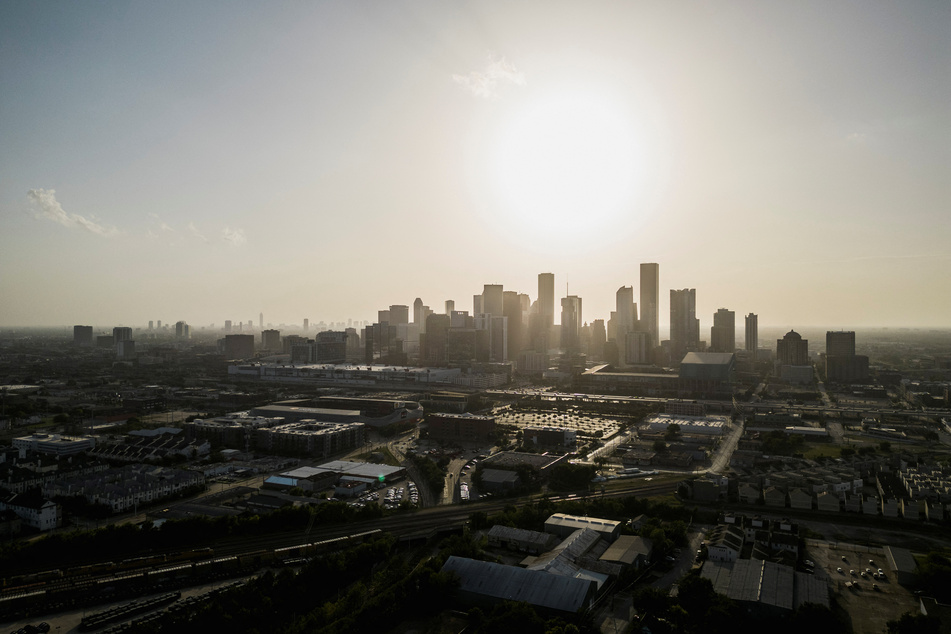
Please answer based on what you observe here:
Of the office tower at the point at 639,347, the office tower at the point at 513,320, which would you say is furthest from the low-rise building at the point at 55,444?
the office tower at the point at 639,347

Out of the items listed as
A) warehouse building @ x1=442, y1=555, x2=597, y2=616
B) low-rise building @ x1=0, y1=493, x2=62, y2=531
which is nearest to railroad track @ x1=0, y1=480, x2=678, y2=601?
warehouse building @ x1=442, y1=555, x2=597, y2=616

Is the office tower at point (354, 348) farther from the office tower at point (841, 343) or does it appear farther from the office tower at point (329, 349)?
the office tower at point (841, 343)

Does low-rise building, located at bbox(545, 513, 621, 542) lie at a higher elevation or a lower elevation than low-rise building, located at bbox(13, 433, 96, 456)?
lower

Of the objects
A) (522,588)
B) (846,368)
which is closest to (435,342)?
(846,368)

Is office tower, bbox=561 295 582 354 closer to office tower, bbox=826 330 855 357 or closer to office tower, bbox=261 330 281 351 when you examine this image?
office tower, bbox=826 330 855 357

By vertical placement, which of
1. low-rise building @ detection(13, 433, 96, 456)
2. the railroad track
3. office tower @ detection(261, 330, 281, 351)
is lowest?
the railroad track

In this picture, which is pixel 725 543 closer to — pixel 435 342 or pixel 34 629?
pixel 34 629
